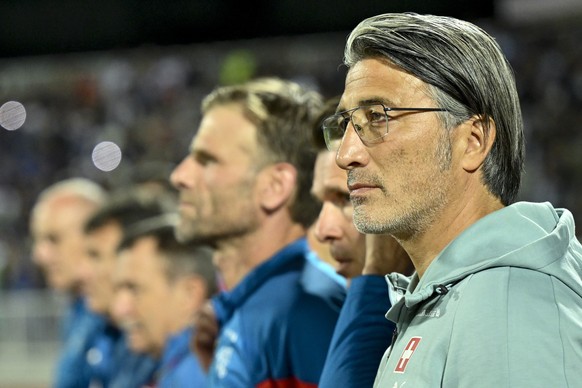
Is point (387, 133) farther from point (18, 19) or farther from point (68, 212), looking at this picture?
point (18, 19)

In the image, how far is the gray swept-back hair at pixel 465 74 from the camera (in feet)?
5.47

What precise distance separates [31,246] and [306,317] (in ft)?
36.7

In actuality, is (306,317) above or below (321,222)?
below

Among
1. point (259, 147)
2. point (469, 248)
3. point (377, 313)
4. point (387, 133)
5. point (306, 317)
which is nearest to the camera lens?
point (469, 248)

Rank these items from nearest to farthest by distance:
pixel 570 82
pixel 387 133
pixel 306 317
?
pixel 387 133
pixel 306 317
pixel 570 82

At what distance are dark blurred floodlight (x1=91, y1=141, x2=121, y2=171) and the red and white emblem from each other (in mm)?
13157

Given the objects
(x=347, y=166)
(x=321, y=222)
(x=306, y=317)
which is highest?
(x=347, y=166)

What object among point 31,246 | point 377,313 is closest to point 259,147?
point 377,313

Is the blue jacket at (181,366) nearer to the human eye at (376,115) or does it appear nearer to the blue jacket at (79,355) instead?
the blue jacket at (79,355)

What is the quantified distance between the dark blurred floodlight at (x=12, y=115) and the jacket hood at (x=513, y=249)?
1512cm

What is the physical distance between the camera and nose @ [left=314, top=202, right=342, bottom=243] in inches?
98.1

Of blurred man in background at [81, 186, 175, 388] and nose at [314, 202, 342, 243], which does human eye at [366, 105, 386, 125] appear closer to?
nose at [314, 202, 342, 243]

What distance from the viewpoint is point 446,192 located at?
1.68 meters

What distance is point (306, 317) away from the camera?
2.72m
